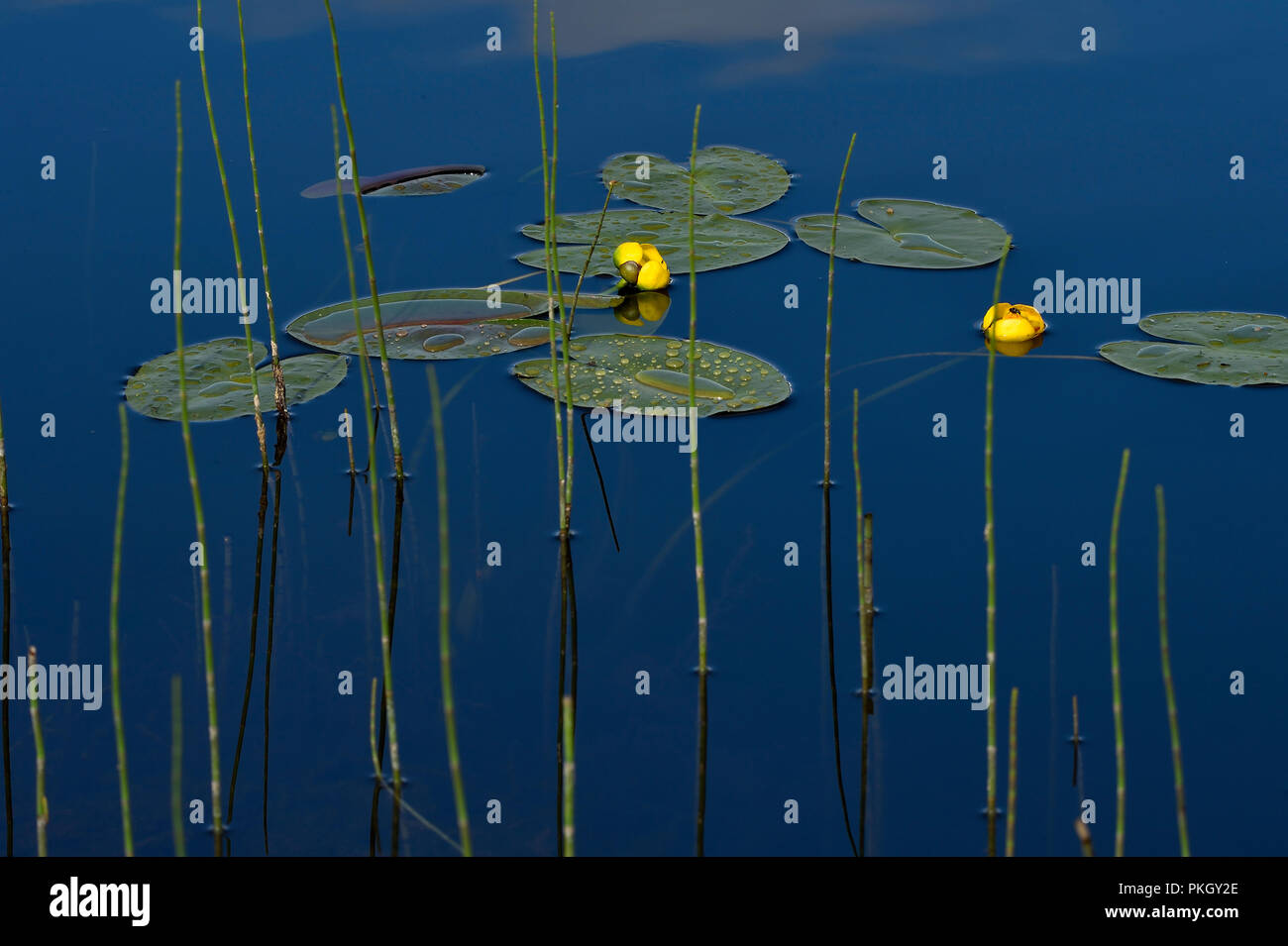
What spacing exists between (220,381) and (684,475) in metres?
1.73

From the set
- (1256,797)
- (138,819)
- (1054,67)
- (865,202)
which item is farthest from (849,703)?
(1054,67)

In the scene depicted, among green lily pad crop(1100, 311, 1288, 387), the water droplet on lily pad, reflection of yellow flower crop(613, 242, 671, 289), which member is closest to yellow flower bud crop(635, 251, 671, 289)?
reflection of yellow flower crop(613, 242, 671, 289)

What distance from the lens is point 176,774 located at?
2473 millimetres

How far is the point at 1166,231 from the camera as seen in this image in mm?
6203

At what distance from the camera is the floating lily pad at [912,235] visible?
589 cm

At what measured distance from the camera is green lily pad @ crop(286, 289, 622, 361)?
5.14 m

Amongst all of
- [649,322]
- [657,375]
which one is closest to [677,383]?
[657,375]

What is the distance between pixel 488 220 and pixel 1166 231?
10.4 feet

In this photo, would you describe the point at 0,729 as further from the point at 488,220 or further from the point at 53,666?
the point at 488,220

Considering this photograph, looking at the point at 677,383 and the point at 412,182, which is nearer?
the point at 677,383
